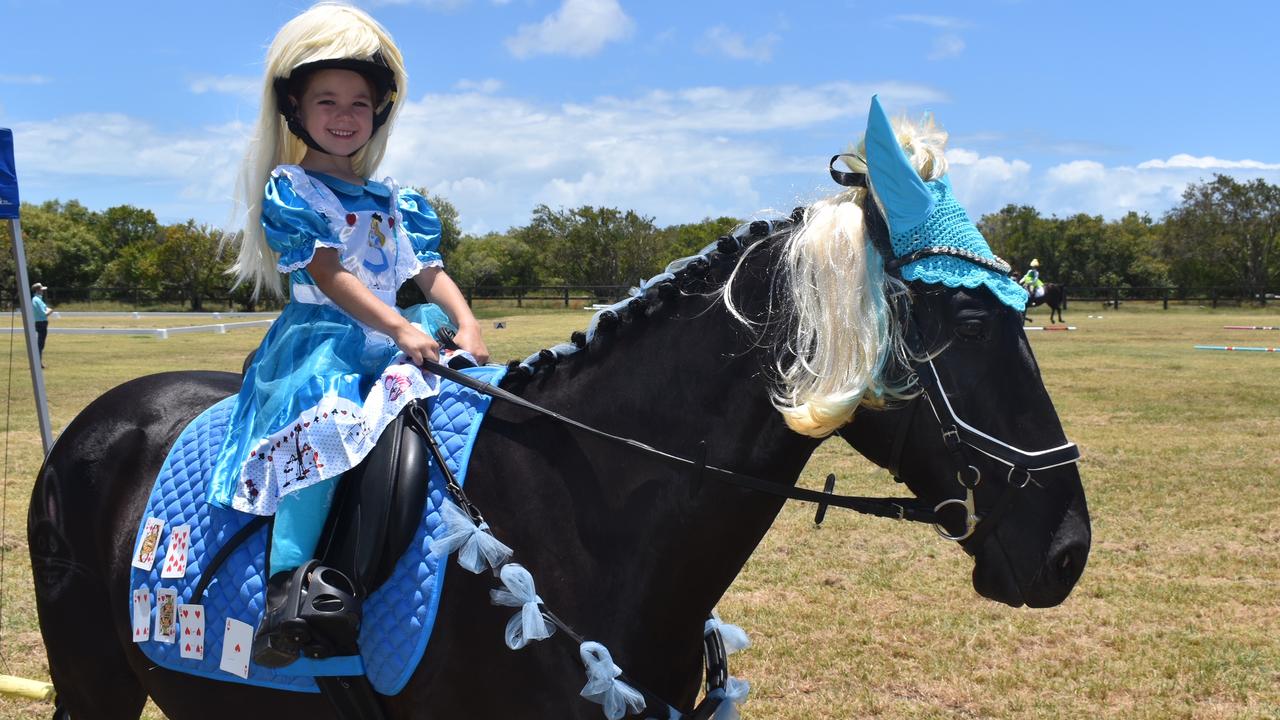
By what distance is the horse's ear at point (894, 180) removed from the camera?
203 centimetres

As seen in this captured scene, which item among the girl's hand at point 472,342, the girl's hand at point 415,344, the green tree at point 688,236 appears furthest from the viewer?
the green tree at point 688,236

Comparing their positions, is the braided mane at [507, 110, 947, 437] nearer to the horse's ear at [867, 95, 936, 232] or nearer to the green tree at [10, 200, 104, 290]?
the horse's ear at [867, 95, 936, 232]

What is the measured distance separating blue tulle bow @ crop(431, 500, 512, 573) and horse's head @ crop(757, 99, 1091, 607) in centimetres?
76

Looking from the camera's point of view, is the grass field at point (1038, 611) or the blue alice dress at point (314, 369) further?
the grass field at point (1038, 611)

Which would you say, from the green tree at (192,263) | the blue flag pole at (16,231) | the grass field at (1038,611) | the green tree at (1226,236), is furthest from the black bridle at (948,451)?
the green tree at (1226,236)

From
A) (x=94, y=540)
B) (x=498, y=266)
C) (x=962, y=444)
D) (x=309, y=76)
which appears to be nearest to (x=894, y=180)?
(x=962, y=444)

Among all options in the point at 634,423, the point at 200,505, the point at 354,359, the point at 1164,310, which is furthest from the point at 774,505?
the point at 1164,310

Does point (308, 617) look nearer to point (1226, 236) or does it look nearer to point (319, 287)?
point (319, 287)

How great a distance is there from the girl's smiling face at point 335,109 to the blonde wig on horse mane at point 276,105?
0.08 meters

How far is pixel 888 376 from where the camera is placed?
6.75ft

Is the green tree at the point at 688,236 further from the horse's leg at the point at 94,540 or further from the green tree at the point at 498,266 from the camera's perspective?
the horse's leg at the point at 94,540

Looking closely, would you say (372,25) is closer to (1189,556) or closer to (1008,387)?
(1008,387)

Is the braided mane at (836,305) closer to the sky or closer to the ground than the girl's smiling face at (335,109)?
closer to the ground

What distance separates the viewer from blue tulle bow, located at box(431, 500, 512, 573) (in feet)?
7.20
